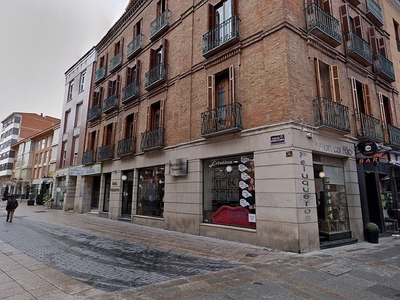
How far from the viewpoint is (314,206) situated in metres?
7.86

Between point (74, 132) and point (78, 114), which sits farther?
point (78, 114)

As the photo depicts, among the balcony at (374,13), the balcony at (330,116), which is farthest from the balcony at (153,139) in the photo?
the balcony at (374,13)

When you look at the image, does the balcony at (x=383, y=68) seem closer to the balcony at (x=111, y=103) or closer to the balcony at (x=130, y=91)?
the balcony at (x=130, y=91)

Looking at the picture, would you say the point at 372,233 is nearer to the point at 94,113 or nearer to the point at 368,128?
the point at 368,128

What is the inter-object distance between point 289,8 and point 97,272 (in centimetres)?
1000

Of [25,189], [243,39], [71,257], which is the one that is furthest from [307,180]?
[25,189]

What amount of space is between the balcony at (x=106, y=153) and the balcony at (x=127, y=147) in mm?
1206

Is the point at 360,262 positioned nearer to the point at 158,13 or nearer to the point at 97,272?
the point at 97,272

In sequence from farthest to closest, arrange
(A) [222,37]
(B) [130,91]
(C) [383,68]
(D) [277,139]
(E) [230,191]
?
(B) [130,91] < (C) [383,68] < (A) [222,37] < (E) [230,191] < (D) [277,139]

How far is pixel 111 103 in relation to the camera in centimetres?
1789

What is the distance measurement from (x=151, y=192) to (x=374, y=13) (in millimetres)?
15306

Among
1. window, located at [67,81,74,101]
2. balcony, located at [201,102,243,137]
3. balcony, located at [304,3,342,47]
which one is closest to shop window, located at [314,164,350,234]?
balcony, located at [201,102,243,137]

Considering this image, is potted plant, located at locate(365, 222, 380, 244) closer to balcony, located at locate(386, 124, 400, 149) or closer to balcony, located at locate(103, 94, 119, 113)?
balcony, located at locate(386, 124, 400, 149)

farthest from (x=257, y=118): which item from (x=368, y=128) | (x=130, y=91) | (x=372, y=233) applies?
(x=130, y=91)
